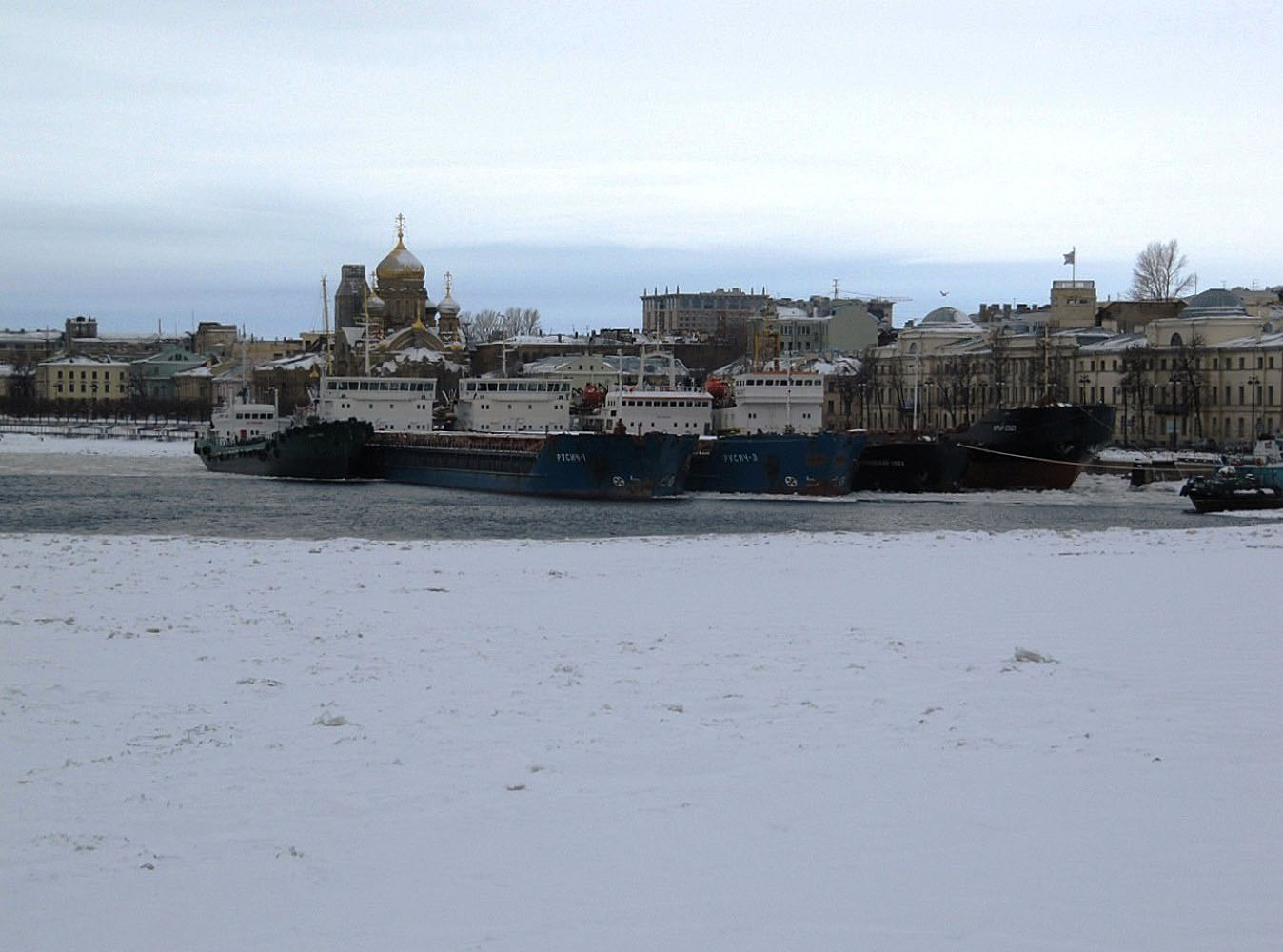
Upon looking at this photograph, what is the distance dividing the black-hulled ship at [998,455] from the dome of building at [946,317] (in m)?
58.9

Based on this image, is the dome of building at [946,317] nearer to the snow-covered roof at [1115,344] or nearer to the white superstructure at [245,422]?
the snow-covered roof at [1115,344]

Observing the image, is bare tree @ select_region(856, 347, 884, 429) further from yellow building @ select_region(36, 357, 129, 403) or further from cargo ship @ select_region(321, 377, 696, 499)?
yellow building @ select_region(36, 357, 129, 403)

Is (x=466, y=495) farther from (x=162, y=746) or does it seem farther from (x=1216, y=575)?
(x=162, y=746)

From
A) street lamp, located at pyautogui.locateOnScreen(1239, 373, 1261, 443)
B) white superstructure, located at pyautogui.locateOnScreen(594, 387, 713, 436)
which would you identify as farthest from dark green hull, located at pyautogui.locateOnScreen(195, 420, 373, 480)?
street lamp, located at pyautogui.locateOnScreen(1239, 373, 1261, 443)

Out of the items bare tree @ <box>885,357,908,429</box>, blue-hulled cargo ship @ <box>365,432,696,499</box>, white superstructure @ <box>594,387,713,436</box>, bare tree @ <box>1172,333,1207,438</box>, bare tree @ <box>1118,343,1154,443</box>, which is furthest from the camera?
bare tree @ <box>885,357,908,429</box>

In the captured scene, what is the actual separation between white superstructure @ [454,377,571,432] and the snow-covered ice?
182 ft

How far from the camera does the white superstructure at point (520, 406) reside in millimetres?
73625

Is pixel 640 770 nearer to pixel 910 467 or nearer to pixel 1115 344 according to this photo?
pixel 910 467

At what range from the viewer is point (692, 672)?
13602 mm

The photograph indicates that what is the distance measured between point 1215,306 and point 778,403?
4687 cm

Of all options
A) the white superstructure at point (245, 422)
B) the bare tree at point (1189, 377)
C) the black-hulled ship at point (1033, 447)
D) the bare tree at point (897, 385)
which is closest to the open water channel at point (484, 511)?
the black-hulled ship at point (1033, 447)

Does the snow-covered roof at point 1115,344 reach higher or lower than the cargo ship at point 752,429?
Answer: higher

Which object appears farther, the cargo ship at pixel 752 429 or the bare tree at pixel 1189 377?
the bare tree at pixel 1189 377

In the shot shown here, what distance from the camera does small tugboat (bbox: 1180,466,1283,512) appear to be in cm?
5019
